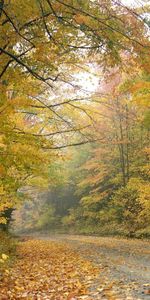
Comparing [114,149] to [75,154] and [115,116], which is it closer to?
[115,116]

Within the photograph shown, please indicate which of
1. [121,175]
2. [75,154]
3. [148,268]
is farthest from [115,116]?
[148,268]

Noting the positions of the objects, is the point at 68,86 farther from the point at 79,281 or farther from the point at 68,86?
the point at 79,281

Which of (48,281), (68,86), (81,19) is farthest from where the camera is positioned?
(68,86)

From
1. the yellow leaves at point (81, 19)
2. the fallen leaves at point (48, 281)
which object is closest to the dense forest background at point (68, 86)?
the yellow leaves at point (81, 19)

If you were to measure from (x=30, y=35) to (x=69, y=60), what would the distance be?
1.29 m

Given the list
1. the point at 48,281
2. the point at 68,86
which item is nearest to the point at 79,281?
the point at 48,281

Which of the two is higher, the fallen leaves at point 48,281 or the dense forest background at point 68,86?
the dense forest background at point 68,86

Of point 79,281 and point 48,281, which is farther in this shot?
point 48,281

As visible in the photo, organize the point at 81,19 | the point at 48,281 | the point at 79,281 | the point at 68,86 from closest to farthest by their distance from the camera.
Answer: the point at 81,19, the point at 79,281, the point at 48,281, the point at 68,86

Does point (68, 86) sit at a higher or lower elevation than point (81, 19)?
higher

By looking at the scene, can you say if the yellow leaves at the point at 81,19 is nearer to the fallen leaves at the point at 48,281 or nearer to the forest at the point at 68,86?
the forest at the point at 68,86

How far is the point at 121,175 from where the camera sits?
24484 mm

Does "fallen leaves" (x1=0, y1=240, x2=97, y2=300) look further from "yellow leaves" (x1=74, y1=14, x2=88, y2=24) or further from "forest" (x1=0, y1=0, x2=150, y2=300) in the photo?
"yellow leaves" (x1=74, y1=14, x2=88, y2=24)

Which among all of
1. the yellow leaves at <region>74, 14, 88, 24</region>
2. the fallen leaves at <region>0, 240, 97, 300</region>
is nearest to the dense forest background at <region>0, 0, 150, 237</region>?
the yellow leaves at <region>74, 14, 88, 24</region>
